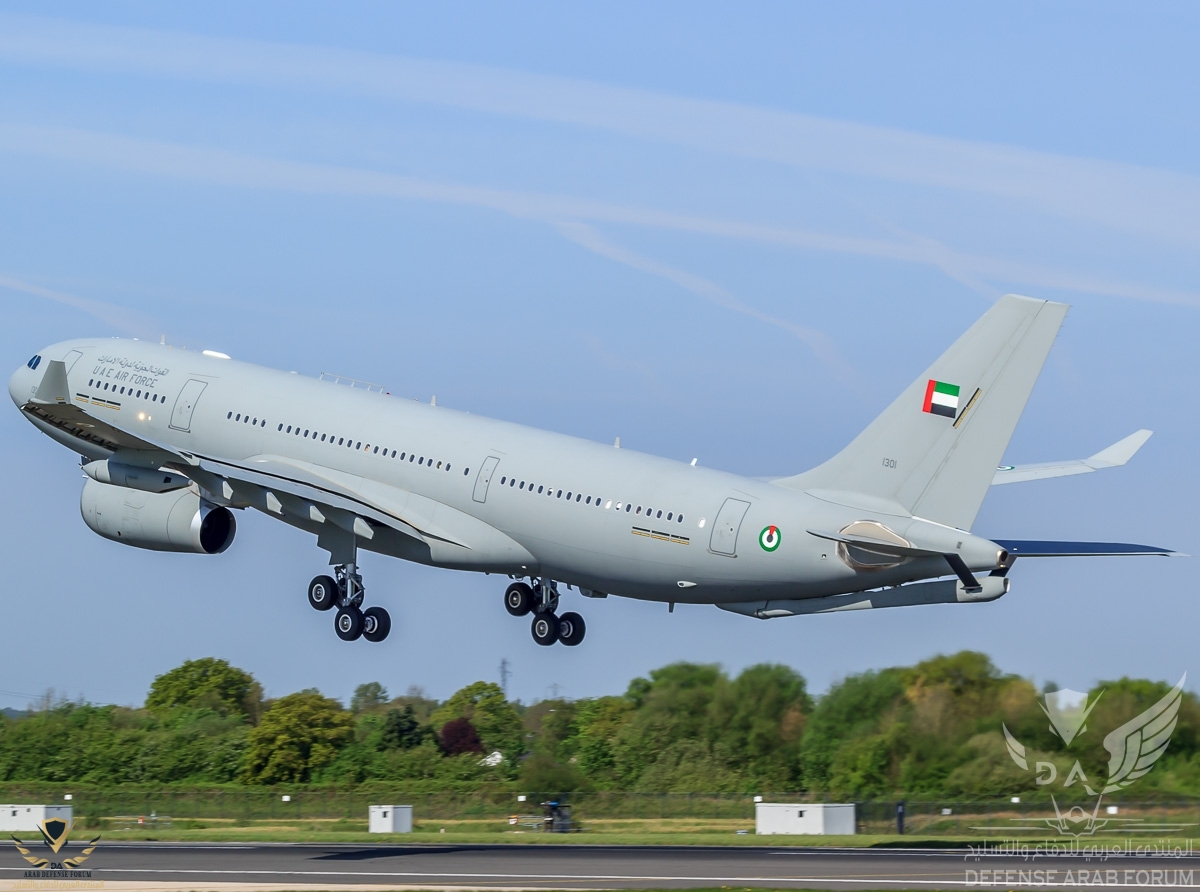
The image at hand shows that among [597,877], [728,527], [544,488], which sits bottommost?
[597,877]

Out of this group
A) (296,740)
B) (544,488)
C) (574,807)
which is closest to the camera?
(544,488)

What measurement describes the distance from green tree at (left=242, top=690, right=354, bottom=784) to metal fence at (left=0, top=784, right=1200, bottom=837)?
3.62m

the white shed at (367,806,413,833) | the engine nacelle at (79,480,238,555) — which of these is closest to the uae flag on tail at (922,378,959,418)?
the engine nacelle at (79,480,238,555)

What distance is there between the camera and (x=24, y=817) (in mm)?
60312

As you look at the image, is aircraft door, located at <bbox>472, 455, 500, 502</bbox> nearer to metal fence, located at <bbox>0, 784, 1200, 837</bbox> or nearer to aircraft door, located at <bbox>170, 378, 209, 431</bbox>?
aircraft door, located at <bbox>170, 378, 209, 431</bbox>

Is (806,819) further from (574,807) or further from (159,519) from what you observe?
(159,519)

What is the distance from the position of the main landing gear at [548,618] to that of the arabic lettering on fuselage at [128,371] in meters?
13.6

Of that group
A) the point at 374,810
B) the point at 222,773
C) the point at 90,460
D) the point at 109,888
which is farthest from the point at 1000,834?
the point at 222,773

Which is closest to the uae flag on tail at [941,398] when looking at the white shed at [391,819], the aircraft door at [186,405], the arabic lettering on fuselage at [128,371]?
the aircraft door at [186,405]

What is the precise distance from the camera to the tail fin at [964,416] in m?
42.3

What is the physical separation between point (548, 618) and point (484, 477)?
18.4ft

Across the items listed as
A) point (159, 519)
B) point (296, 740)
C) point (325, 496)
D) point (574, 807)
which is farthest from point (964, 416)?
point (296, 740)

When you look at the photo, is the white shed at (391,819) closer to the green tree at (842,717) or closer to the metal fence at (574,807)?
the metal fence at (574,807)

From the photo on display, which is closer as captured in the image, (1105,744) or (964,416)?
(964,416)
